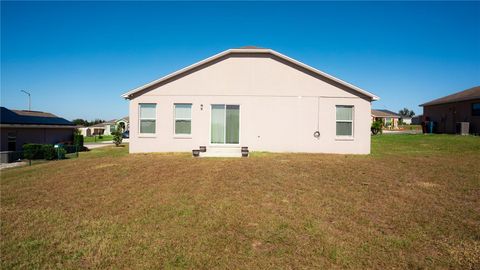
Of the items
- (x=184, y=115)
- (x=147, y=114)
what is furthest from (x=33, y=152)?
(x=184, y=115)

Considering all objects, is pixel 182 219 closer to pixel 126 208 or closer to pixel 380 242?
pixel 126 208

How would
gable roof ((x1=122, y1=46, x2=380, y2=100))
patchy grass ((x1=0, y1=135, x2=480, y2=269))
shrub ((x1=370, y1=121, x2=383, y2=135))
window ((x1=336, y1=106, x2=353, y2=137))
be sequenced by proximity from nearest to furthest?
patchy grass ((x1=0, y1=135, x2=480, y2=269)) → gable roof ((x1=122, y1=46, x2=380, y2=100)) → window ((x1=336, y1=106, x2=353, y2=137)) → shrub ((x1=370, y1=121, x2=383, y2=135))

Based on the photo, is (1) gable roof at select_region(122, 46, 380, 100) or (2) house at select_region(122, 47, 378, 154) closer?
(1) gable roof at select_region(122, 46, 380, 100)

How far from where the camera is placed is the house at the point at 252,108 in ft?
46.5

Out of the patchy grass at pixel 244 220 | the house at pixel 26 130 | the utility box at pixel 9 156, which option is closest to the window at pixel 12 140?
the house at pixel 26 130

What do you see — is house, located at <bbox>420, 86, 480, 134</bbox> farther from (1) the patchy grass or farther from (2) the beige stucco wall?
(1) the patchy grass

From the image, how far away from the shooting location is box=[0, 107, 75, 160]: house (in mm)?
21156

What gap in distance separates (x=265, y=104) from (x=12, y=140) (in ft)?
73.3

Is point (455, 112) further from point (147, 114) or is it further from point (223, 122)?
point (147, 114)

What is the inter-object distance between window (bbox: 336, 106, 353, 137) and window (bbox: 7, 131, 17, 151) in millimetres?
26056

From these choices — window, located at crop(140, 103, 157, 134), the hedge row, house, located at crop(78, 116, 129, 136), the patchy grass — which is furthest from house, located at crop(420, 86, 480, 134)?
house, located at crop(78, 116, 129, 136)

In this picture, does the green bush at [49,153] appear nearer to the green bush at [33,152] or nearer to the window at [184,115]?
the green bush at [33,152]

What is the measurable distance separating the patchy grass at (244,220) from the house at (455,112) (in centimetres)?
2250

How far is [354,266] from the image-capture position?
3.56m
